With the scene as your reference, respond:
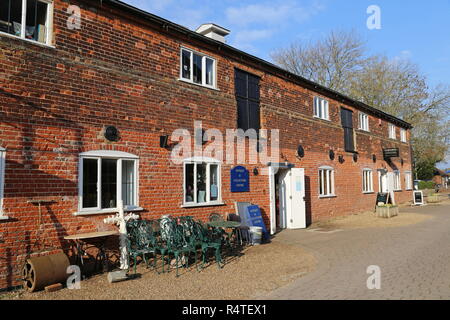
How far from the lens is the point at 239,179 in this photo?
10.9 meters

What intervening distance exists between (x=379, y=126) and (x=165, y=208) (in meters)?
16.5

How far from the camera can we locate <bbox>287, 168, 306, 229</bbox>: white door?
12695 mm

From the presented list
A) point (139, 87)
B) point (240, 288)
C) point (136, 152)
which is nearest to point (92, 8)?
point (139, 87)

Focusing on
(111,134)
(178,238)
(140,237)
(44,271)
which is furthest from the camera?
(111,134)

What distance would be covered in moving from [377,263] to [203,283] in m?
3.60

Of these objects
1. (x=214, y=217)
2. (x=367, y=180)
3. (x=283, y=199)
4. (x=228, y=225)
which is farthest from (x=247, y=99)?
Answer: (x=367, y=180)

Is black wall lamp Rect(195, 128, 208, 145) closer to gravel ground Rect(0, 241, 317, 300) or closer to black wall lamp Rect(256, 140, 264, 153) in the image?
black wall lamp Rect(256, 140, 264, 153)

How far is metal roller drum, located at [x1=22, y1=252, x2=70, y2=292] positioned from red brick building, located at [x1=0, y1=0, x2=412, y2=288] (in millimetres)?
312

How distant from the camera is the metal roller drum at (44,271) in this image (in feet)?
19.1

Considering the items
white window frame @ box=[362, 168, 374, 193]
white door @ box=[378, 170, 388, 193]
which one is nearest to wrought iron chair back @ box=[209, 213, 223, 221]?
white window frame @ box=[362, 168, 374, 193]

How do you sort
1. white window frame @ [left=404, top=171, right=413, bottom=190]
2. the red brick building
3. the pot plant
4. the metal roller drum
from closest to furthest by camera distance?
the metal roller drum → the red brick building → the pot plant → white window frame @ [left=404, top=171, right=413, bottom=190]

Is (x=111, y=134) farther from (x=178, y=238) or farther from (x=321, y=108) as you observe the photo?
(x=321, y=108)

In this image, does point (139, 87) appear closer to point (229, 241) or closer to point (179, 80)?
point (179, 80)
